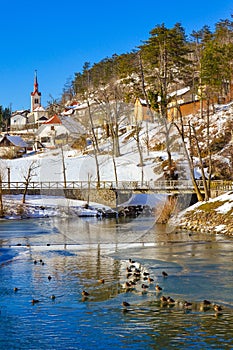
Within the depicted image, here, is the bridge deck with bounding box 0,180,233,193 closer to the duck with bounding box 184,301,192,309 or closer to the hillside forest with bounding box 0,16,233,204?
the hillside forest with bounding box 0,16,233,204

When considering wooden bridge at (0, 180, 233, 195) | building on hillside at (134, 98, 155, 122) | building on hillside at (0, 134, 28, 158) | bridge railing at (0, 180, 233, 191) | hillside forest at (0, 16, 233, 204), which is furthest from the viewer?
building on hillside at (0, 134, 28, 158)

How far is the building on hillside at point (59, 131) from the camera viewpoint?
96.3 meters

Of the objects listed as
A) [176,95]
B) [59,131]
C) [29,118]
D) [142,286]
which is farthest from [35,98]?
[142,286]

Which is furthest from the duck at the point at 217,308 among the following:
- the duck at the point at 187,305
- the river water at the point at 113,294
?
the duck at the point at 187,305

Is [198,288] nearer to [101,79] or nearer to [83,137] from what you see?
[83,137]

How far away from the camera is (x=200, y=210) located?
41.4 metres

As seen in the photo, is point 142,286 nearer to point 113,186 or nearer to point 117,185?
point 117,185

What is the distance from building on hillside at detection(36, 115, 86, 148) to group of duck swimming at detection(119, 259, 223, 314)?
7204cm

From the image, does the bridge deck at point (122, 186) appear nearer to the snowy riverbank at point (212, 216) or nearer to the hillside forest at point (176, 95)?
the hillside forest at point (176, 95)

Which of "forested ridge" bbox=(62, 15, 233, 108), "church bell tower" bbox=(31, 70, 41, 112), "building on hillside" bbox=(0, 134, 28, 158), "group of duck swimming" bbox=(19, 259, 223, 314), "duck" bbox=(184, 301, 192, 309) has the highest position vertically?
"church bell tower" bbox=(31, 70, 41, 112)

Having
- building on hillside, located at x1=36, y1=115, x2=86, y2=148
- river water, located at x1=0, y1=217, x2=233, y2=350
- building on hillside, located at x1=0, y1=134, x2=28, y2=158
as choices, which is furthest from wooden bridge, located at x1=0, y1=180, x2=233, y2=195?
building on hillside, located at x1=36, y1=115, x2=86, y2=148

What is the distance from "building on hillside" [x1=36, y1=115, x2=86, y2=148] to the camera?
96262 mm

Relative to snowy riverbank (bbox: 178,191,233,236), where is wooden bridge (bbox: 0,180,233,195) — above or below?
above

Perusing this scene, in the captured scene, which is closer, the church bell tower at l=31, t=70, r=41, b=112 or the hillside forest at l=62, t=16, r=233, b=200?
the hillside forest at l=62, t=16, r=233, b=200
